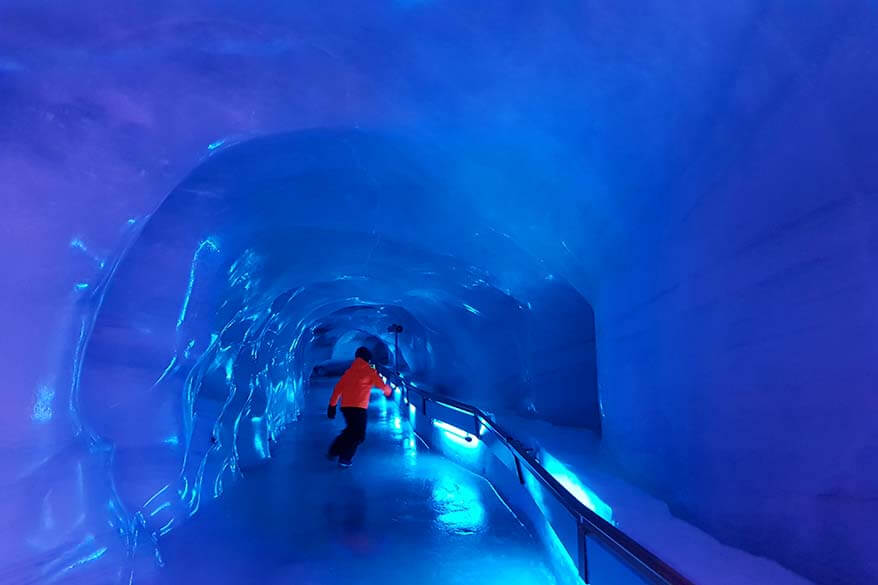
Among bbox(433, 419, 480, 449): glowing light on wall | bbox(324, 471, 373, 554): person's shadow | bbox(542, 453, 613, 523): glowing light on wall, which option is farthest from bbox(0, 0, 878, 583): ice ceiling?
bbox(433, 419, 480, 449): glowing light on wall

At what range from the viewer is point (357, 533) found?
208 inches

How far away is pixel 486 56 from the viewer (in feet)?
12.2

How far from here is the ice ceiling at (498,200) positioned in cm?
282

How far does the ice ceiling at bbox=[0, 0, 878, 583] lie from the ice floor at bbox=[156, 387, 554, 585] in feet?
1.85

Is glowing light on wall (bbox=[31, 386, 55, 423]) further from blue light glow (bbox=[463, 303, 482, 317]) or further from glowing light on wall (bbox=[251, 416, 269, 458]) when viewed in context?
blue light glow (bbox=[463, 303, 482, 317])

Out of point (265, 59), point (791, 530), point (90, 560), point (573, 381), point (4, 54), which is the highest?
point (265, 59)

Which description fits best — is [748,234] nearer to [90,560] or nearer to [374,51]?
[374,51]

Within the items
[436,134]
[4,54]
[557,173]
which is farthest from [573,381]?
[4,54]

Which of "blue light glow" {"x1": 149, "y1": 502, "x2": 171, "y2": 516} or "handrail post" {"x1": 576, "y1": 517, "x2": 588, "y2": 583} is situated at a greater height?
"handrail post" {"x1": 576, "y1": 517, "x2": 588, "y2": 583}

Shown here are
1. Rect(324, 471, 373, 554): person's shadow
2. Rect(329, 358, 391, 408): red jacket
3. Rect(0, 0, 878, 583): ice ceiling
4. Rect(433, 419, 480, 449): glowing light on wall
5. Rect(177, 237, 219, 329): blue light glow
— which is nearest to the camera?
Rect(0, 0, 878, 583): ice ceiling

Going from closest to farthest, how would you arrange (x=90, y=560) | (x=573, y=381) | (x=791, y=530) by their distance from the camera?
(x=791, y=530), (x=90, y=560), (x=573, y=381)

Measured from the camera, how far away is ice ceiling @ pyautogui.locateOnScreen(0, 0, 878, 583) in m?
2.82

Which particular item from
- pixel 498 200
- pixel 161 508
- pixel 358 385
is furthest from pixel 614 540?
pixel 358 385

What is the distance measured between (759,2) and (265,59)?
2.69m
